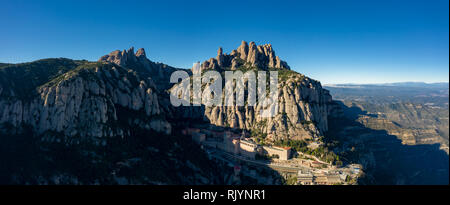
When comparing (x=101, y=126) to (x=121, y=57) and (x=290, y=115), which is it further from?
(x=121, y=57)

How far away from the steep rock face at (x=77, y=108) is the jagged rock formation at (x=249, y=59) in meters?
83.8

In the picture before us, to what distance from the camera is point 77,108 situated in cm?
8006

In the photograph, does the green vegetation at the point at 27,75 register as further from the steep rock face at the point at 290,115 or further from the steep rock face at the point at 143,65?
the steep rock face at the point at 290,115

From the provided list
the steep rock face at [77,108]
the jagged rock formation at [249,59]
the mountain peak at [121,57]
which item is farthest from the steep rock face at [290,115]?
the mountain peak at [121,57]

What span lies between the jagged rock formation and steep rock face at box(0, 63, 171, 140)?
3299 inches

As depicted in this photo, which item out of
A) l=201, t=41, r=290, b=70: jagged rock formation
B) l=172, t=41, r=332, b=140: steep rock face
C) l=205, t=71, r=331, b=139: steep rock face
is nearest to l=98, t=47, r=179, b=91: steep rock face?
l=172, t=41, r=332, b=140: steep rock face

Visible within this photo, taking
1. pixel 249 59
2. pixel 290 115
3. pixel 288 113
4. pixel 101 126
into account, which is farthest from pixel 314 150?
pixel 249 59

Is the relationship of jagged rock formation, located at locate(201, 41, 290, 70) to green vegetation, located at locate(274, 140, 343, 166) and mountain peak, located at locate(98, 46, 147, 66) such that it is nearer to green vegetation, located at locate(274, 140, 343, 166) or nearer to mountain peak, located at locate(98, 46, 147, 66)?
mountain peak, located at locate(98, 46, 147, 66)

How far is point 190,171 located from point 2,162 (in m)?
51.8

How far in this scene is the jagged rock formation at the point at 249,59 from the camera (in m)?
164

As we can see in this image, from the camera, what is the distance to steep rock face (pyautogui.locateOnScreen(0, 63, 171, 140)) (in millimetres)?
76000

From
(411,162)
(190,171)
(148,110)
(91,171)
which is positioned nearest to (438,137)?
(411,162)
